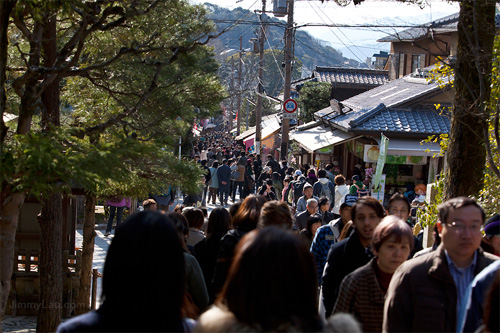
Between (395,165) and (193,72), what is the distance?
11.9 m

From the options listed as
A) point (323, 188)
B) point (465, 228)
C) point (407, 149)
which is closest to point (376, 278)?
point (465, 228)

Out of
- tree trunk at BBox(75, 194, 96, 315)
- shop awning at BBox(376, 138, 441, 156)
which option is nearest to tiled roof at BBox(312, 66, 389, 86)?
shop awning at BBox(376, 138, 441, 156)

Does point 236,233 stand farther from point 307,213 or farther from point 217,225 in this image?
point 307,213

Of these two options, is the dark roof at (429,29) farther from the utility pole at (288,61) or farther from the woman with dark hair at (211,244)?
the utility pole at (288,61)

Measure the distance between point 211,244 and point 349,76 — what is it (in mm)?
27178

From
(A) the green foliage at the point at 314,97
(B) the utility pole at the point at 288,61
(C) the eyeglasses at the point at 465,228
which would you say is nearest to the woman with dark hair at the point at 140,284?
(C) the eyeglasses at the point at 465,228

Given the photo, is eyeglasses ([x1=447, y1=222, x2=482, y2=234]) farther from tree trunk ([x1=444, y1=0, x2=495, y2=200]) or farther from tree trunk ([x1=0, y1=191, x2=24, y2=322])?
tree trunk ([x1=0, y1=191, x2=24, y2=322])

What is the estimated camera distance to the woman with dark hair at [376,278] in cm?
358

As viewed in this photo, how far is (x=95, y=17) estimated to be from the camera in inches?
238

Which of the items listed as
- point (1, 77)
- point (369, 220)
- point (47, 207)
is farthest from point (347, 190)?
point (1, 77)

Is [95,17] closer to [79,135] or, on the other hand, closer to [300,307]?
[79,135]

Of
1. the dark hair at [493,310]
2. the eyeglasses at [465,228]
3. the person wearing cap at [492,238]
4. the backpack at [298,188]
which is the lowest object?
the dark hair at [493,310]

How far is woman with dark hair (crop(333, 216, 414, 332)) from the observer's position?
3.58 meters

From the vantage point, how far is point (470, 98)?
233 inches
